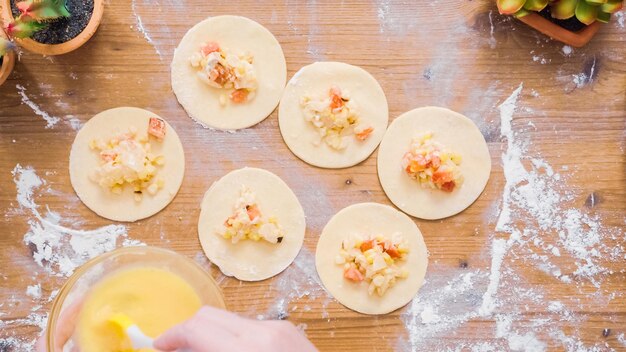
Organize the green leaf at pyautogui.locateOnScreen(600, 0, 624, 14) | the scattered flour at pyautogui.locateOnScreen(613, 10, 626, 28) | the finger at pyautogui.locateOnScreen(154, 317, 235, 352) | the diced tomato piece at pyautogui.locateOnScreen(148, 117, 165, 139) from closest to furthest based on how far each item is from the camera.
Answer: the finger at pyautogui.locateOnScreen(154, 317, 235, 352)
the green leaf at pyautogui.locateOnScreen(600, 0, 624, 14)
the diced tomato piece at pyautogui.locateOnScreen(148, 117, 165, 139)
the scattered flour at pyautogui.locateOnScreen(613, 10, 626, 28)

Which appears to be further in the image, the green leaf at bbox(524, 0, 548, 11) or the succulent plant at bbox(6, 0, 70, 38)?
the green leaf at bbox(524, 0, 548, 11)

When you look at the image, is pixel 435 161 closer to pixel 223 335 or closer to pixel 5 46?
pixel 223 335

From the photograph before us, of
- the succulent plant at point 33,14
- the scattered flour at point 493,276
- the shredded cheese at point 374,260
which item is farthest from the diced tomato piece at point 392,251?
the succulent plant at point 33,14

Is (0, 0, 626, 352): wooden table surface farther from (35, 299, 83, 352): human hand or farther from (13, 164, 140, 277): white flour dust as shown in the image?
(35, 299, 83, 352): human hand

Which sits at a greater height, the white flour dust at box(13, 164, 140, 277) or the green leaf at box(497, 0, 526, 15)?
the green leaf at box(497, 0, 526, 15)

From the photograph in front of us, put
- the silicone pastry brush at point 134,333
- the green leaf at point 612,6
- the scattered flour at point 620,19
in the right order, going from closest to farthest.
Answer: the silicone pastry brush at point 134,333 < the green leaf at point 612,6 < the scattered flour at point 620,19

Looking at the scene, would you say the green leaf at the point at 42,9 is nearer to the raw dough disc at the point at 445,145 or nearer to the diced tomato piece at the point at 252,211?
the diced tomato piece at the point at 252,211

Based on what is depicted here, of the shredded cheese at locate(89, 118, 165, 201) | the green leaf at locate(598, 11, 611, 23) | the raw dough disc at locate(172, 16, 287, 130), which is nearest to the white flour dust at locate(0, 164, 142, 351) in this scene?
the shredded cheese at locate(89, 118, 165, 201)

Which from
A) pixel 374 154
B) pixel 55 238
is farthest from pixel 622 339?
pixel 55 238
